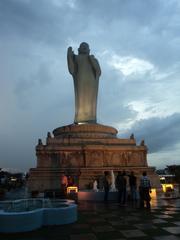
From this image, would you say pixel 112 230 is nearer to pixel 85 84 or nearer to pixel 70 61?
pixel 85 84

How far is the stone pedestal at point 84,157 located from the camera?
2559 centimetres

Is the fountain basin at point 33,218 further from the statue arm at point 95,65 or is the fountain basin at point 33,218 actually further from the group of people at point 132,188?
the statue arm at point 95,65

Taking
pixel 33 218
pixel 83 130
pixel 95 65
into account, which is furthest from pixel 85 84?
pixel 33 218

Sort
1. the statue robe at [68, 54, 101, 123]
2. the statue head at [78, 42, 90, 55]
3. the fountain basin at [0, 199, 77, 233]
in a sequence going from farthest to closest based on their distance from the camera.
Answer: the statue head at [78, 42, 90, 55], the statue robe at [68, 54, 101, 123], the fountain basin at [0, 199, 77, 233]

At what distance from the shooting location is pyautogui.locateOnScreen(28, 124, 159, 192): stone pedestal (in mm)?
25594

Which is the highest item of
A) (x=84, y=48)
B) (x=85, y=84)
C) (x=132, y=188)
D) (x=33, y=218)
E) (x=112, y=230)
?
(x=84, y=48)

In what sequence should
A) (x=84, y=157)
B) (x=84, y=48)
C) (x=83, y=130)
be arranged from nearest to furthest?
(x=84, y=157)
(x=83, y=130)
(x=84, y=48)

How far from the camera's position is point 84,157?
91.7 ft

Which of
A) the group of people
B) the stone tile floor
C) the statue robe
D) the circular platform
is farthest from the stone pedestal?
the stone tile floor

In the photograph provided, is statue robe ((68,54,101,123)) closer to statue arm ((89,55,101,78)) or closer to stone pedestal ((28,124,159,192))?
statue arm ((89,55,101,78))

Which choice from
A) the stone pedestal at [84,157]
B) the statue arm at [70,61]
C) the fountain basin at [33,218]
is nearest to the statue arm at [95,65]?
the statue arm at [70,61]

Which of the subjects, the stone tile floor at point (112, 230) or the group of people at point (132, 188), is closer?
the stone tile floor at point (112, 230)

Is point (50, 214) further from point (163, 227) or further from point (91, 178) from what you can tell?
point (91, 178)

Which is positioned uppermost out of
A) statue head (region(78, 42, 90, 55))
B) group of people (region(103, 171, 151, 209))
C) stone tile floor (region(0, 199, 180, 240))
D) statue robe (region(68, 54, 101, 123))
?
statue head (region(78, 42, 90, 55))
